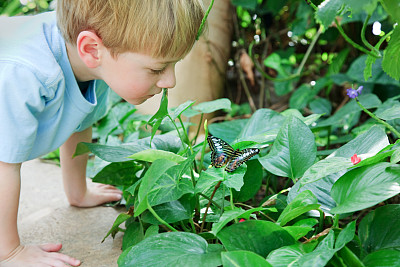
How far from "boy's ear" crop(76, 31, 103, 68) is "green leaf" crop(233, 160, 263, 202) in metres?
0.51

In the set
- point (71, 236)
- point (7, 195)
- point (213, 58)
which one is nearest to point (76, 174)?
point (71, 236)

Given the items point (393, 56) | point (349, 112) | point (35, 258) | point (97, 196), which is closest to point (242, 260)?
point (393, 56)

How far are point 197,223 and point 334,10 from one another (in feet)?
2.07

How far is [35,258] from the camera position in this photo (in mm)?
1187

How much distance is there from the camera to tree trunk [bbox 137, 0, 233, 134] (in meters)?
2.34

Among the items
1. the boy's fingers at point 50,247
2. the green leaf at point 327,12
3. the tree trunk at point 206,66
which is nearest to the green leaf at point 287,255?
the green leaf at point 327,12

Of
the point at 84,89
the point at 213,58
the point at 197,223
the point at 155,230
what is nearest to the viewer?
the point at 155,230

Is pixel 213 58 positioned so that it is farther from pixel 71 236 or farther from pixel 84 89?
pixel 71 236

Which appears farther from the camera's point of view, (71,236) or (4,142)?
(71,236)

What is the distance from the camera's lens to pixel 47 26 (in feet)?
4.40

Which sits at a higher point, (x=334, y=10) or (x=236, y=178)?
(x=334, y=10)

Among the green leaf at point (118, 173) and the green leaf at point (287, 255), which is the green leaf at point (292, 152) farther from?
the green leaf at point (118, 173)

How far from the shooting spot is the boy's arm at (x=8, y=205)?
116 centimetres

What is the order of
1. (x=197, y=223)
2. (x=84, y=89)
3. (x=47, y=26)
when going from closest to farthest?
(x=197, y=223), (x=47, y=26), (x=84, y=89)
